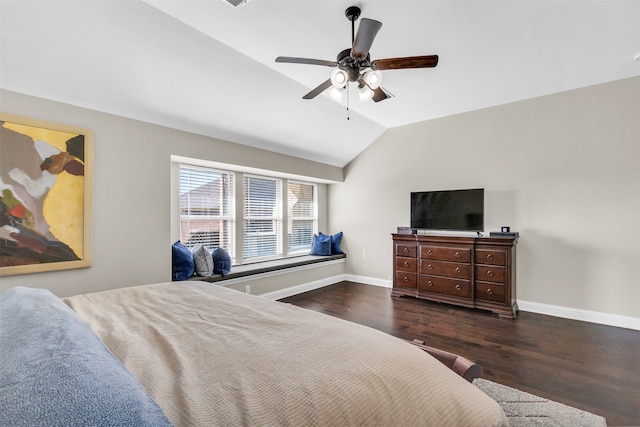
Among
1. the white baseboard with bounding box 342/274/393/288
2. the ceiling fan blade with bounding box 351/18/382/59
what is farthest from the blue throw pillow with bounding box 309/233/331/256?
the ceiling fan blade with bounding box 351/18/382/59

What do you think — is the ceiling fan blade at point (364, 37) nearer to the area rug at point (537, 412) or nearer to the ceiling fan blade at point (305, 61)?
the ceiling fan blade at point (305, 61)

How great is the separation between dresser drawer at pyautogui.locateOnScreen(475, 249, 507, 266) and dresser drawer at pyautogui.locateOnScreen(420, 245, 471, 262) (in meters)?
0.12

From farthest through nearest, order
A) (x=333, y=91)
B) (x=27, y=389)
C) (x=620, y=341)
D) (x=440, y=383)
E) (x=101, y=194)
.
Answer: (x=620, y=341), (x=101, y=194), (x=333, y=91), (x=440, y=383), (x=27, y=389)

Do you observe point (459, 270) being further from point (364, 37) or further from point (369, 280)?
point (364, 37)

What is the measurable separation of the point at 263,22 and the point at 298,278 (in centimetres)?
353

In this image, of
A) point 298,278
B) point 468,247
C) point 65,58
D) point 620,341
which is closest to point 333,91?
point 65,58

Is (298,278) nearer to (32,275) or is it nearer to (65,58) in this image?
(32,275)

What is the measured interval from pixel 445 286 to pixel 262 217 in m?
3.05

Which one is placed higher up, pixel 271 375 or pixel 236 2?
pixel 236 2

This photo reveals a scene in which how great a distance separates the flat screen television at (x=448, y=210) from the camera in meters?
3.98

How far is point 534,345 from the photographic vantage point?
2.77m

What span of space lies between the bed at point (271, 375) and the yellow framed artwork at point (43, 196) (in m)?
1.13

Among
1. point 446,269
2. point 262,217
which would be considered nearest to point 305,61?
point 262,217

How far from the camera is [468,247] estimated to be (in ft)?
12.5
